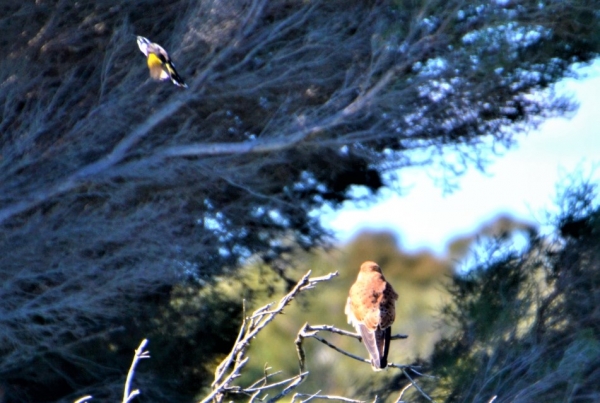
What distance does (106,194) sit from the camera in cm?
553

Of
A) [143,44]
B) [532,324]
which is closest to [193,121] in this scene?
[143,44]

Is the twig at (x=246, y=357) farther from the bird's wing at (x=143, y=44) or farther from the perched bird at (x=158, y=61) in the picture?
the bird's wing at (x=143, y=44)

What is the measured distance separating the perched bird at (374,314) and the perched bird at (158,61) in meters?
1.52

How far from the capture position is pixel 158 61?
16.0 ft

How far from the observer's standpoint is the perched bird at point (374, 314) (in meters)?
3.54

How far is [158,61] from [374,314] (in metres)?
2.01

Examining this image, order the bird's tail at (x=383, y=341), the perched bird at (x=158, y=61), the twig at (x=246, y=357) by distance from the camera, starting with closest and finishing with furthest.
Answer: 1. the twig at (x=246, y=357)
2. the bird's tail at (x=383, y=341)
3. the perched bird at (x=158, y=61)

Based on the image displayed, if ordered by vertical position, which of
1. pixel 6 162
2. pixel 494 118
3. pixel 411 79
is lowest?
pixel 494 118

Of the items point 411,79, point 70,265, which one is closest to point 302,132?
point 411,79

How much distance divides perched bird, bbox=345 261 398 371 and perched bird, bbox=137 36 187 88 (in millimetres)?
1521

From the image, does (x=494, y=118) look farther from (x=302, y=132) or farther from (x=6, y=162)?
(x=6, y=162)

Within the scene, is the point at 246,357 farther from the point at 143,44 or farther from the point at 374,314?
the point at 143,44

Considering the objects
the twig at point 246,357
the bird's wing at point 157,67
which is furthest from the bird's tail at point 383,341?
the bird's wing at point 157,67

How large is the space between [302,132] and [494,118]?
1.36m
